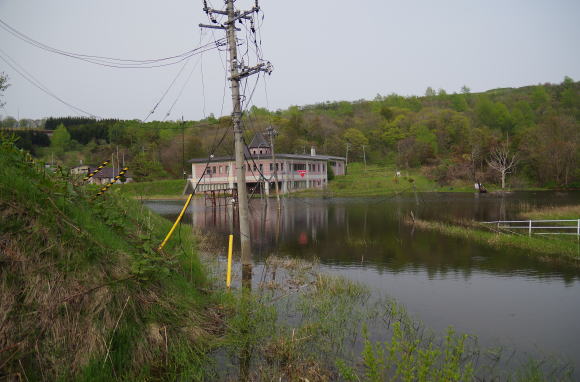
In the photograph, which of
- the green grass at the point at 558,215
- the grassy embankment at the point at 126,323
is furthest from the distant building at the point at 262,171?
the grassy embankment at the point at 126,323

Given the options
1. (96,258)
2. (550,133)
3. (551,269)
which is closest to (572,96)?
(550,133)

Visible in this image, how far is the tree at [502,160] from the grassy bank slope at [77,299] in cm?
5288

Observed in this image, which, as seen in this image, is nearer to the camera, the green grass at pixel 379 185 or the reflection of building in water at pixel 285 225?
the reflection of building in water at pixel 285 225

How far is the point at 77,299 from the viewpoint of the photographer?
16.9 feet

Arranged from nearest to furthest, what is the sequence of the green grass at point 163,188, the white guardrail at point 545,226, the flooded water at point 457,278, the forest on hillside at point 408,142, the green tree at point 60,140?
the flooded water at point 457,278, the white guardrail at point 545,226, the green grass at point 163,188, the forest on hillside at point 408,142, the green tree at point 60,140

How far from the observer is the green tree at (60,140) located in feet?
232

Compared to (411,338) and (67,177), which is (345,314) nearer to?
(411,338)

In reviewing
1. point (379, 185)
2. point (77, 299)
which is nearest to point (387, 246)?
point (77, 299)

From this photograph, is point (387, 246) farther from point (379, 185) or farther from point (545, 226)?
point (379, 185)

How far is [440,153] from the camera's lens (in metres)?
66.0

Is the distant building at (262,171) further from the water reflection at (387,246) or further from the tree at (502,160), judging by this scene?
the tree at (502,160)

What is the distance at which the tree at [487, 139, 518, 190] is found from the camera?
169ft

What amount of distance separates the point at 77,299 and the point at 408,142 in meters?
62.7

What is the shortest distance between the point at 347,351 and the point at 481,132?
60539 millimetres
